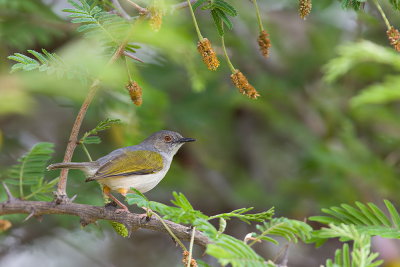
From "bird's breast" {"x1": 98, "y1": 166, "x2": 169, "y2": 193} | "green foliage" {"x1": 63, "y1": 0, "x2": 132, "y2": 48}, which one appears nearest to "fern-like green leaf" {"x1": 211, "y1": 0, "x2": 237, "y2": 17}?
"green foliage" {"x1": 63, "y1": 0, "x2": 132, "y2": 48}

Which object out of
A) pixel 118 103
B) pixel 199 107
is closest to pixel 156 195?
pixel 199 107

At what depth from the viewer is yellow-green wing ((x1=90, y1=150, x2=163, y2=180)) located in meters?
3.43

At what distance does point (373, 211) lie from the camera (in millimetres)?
2516

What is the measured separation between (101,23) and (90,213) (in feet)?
2.86

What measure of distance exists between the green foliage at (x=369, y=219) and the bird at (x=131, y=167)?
1.05 meters

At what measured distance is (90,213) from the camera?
2.65 m

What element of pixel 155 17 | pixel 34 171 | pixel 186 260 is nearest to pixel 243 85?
pixel 155 17

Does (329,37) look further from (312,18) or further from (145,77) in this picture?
(145,77)

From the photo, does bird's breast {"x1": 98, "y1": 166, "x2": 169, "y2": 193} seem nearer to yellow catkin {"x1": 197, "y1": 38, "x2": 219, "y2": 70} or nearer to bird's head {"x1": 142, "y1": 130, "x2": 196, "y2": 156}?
bird's head {"x1": 142, "y1": 130, "x2": 196, "y2": 156}

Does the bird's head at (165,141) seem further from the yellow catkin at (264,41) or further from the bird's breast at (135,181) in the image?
the yellow catkin at (264,41)

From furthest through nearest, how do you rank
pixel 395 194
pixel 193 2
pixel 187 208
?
pixel 395 194 → pixel 193 2 → pixel 187 208

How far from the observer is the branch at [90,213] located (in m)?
2.43

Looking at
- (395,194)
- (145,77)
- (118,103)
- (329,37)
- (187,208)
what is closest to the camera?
(187,208)

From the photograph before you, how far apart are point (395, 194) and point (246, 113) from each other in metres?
2.68
